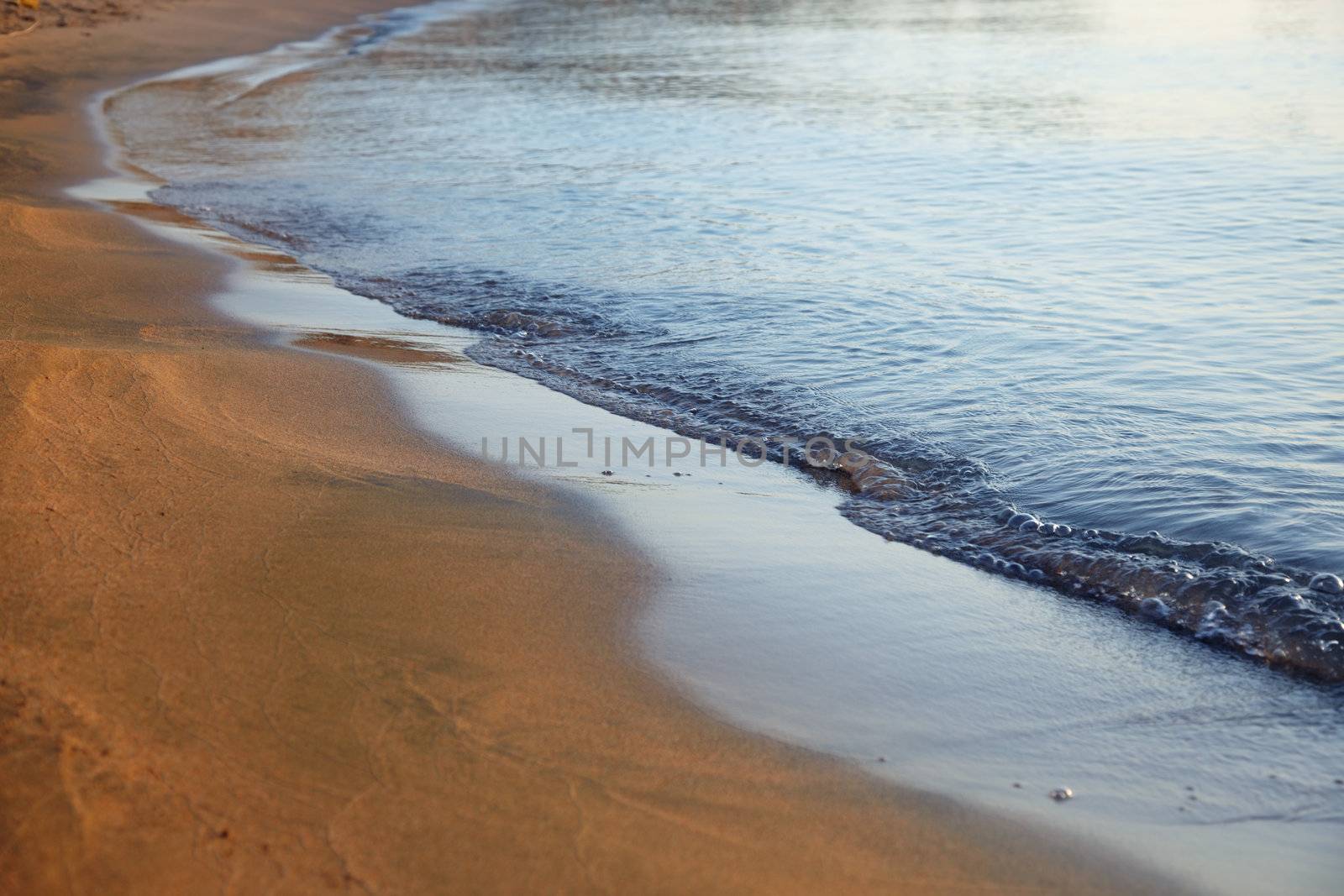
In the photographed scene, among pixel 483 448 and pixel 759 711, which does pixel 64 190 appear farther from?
pixel 759 711

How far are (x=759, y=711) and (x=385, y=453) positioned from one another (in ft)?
7.57

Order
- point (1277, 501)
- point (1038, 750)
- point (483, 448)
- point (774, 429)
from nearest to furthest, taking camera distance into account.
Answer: point (1038, 750) → point (1277, 501) → point (483, 448) → point (774, 429)

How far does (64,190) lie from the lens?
10.2m

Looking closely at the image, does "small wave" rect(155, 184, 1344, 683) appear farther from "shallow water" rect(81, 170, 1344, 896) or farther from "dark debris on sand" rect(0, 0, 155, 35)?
"dark debris on sand" rect(0, 0, 155, 35)

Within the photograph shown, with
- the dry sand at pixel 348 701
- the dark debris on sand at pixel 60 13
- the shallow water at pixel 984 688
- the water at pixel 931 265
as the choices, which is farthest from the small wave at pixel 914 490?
the dark debris on sand at pixel 60 13

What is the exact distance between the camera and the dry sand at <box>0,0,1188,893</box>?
7.73ft

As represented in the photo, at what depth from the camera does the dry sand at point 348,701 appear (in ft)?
7.73

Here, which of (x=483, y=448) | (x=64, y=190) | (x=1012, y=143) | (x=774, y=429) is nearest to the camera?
(x=483, y=448)

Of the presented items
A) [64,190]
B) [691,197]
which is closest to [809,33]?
[691,197]

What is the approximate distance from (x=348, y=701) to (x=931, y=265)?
6.84 metres

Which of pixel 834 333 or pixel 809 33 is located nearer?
pixel 834 333

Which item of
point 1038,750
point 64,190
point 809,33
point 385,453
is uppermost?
point 809,33

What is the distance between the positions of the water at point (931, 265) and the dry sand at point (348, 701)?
5.28ft

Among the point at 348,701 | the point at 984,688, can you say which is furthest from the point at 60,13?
the point at 984,688
